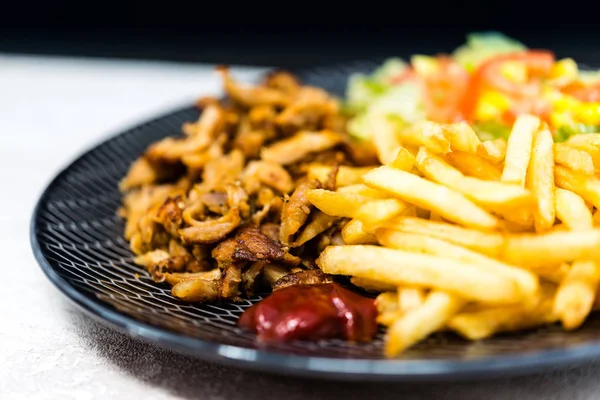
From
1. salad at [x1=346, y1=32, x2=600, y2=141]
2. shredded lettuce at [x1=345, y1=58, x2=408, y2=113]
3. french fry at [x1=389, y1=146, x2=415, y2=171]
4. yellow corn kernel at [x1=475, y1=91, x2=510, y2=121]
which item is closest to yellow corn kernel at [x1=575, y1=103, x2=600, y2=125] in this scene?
salad at [x1=346, y1=32, x2=600, y2=141]

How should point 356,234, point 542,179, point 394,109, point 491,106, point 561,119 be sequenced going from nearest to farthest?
point 542,179
point 356,234
point 561,119
point 491,106
point 394,109

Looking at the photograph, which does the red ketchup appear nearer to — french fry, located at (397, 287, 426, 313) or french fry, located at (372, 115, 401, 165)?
french fry, located at (397, 287, 426, 313)

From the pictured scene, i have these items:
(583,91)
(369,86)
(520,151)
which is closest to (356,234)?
(520,151)

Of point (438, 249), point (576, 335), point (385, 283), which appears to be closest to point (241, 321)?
point (385, 283)

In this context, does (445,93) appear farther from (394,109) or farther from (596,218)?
(596,218)

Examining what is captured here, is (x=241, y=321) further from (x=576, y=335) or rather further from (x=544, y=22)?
(x=544, y=22)

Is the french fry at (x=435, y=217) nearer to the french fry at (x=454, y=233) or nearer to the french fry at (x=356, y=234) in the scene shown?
the french fry at (x=454, y=233)
